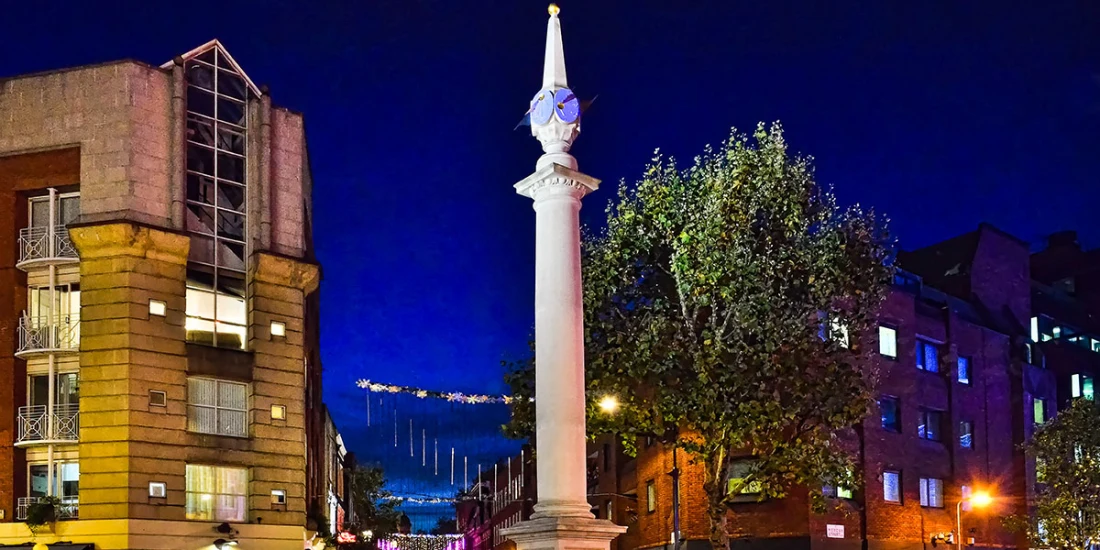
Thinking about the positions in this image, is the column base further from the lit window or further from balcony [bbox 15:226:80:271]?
balcony [bbox 15:226:80:271]

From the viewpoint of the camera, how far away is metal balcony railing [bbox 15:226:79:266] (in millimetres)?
43250

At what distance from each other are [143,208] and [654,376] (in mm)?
19260

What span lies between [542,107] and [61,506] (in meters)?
25.7

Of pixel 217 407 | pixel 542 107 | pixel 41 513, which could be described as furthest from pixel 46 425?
pixel 542 107

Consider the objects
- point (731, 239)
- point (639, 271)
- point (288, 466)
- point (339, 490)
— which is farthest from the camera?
point (339, 490)

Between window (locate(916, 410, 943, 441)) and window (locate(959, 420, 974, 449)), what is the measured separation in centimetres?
134

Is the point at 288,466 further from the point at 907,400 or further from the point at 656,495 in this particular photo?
the point at 907,400

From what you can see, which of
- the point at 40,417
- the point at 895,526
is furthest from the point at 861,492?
the point at 40,417

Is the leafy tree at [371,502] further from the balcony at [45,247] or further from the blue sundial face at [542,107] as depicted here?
the blue sundial face at [542,107]

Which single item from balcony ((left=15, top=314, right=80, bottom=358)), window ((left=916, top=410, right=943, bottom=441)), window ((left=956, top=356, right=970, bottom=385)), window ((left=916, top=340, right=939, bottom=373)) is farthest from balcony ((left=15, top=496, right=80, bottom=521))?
window ((left=956, top=356, right=970, bottom=385))

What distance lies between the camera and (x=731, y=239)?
3412cm

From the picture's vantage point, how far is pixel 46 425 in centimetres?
4219

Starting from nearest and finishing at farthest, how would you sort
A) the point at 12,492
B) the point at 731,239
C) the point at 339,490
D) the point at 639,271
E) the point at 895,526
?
the point at 731,239 < the point at 639,271 < the point at 12,492 < the point at 895,526 < the point at 339,490

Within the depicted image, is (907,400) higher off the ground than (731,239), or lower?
lower
